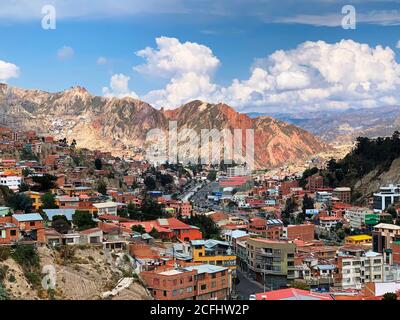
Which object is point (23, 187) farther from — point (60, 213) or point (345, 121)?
point (345, 121)

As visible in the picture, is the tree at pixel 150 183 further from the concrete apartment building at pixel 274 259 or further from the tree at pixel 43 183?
the concrete apartment building at pixel 274 259

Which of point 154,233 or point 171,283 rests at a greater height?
Answer: point 154,233

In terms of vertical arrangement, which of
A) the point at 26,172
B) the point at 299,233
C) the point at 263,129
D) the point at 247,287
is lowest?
the point at 247,287

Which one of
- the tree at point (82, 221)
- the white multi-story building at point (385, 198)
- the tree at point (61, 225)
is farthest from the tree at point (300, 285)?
the white multi-story building at point (385, 198)

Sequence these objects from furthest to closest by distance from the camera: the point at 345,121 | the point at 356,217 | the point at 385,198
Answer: the point at 345,121 < the point at 385,198 < the point at 356,217

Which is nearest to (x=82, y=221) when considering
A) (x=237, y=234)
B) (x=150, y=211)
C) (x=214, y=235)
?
(x=214, y=235)

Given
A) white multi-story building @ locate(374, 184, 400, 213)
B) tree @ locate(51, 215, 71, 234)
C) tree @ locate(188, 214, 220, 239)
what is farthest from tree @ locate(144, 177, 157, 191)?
tree @ locate(51, 215, 71, 234)
